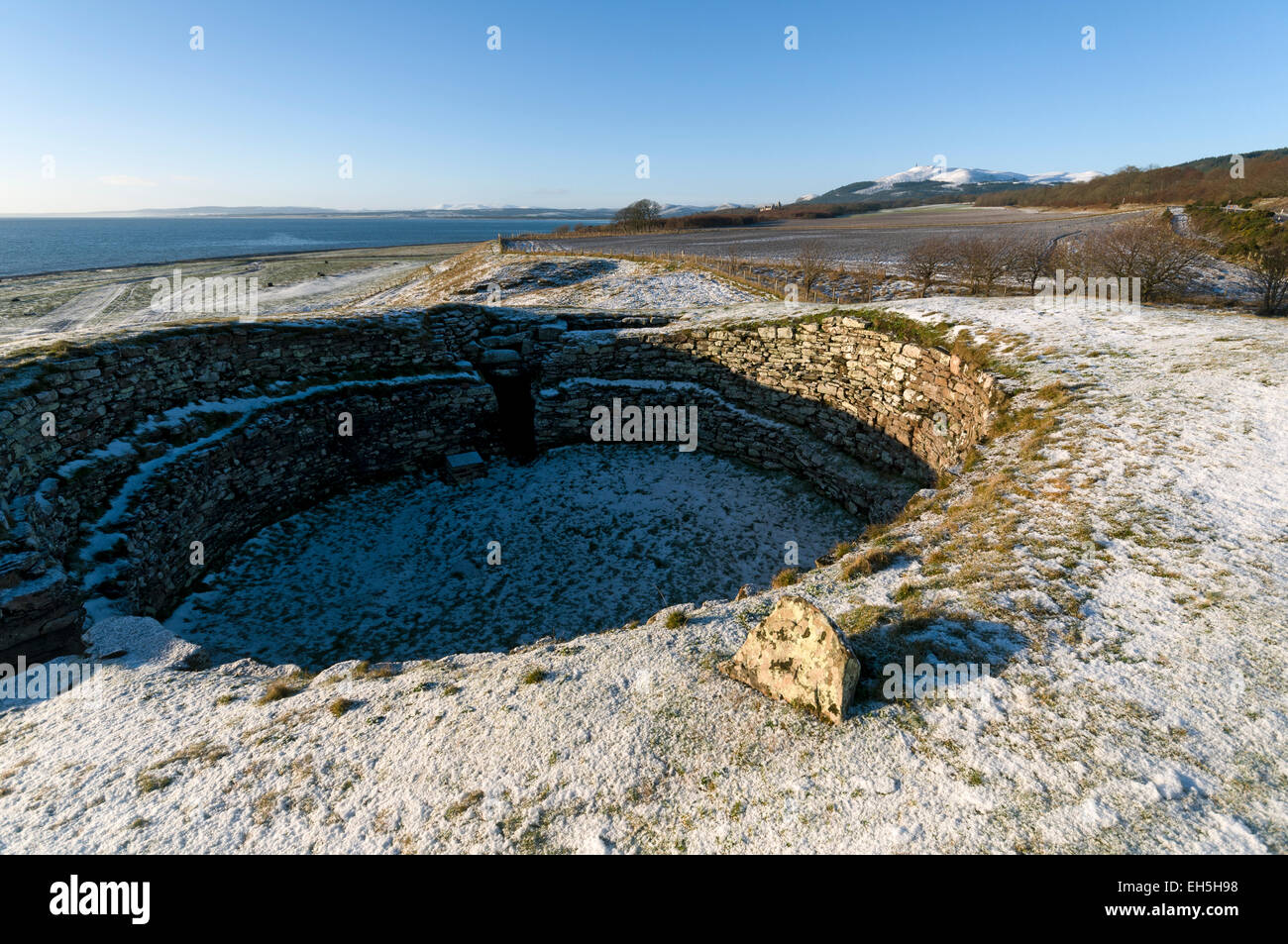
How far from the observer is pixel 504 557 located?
39.3ft

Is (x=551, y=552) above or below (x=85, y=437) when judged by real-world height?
below

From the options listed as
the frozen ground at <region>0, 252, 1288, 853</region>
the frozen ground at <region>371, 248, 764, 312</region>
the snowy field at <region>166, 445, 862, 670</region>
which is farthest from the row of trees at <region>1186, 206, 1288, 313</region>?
the snowy field at <region>166, 445, 862, 670</region>

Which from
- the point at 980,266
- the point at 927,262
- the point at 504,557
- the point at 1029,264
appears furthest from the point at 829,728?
the point at 1029,264

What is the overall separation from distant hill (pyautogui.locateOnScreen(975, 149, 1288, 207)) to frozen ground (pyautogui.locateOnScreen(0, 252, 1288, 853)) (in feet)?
128

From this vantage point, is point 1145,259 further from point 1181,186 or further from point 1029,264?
point 1181,186

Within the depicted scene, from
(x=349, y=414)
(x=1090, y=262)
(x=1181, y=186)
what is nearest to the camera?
(x=349, y=414)

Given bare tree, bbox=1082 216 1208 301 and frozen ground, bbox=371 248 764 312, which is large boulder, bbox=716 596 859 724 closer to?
frozen ground, bbox=371 248 764 312

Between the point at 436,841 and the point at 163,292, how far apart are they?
59.4m

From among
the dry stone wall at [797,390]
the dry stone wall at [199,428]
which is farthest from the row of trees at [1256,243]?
the dry stone wall at [199,428]

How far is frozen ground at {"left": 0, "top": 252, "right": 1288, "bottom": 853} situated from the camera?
371cm

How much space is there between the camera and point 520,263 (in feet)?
138

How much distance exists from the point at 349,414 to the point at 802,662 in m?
13.6
